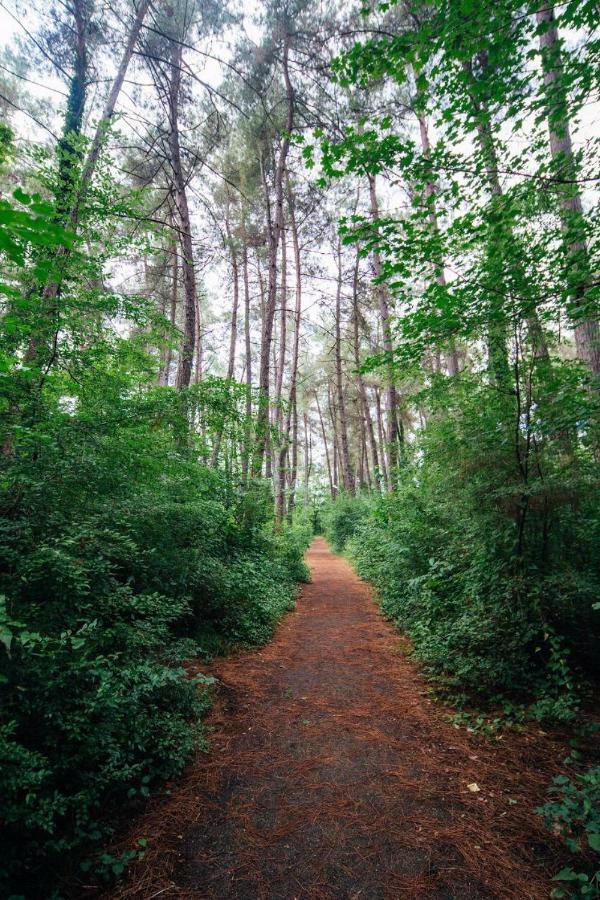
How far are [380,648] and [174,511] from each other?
3304mm

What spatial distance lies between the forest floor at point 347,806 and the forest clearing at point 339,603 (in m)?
0.02

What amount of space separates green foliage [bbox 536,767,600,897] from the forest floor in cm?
8

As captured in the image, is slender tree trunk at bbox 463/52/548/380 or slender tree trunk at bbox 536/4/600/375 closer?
slender tree trunk at bbox 536/4/600/375

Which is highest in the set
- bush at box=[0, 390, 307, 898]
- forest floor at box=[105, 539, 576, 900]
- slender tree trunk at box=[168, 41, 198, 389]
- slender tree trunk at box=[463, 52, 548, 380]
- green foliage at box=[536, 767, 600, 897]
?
slender tree trunk at box=[168, 41, 198, 389]

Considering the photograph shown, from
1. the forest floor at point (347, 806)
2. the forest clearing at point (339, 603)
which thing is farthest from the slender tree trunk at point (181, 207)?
the forest floor at point (347, 806)

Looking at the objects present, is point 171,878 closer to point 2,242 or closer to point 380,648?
point 2,242

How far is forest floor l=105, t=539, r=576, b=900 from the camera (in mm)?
1782

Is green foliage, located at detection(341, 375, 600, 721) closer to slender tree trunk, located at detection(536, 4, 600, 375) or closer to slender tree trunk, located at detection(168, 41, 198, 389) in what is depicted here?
slender tree trunk, located at detection(536, 4, 600, 375)

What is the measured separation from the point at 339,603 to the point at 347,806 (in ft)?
16.6

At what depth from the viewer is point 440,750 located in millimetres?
2773

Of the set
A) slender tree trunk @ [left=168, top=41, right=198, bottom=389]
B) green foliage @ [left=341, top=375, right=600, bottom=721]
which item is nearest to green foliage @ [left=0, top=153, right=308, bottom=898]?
slender tree trunk @ [left=168, top=41, right=198, bottom=389]

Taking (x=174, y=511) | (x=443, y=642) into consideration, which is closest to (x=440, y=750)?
(x=443, y=642)

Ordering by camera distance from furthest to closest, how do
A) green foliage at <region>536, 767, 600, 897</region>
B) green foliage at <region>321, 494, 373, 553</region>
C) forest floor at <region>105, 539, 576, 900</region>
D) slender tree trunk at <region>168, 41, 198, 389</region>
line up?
green foliage at <region>321, 494, 373, 553</region>, slender tree trunk at <region>168, 41, 198, 389</region>, forest floor at <region>105, 539, 576, 900</region>, green foliage at <region>536, 767, 600, 897</region>

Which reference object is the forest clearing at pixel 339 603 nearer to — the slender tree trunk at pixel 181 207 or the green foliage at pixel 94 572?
the green foliage at pixel 94 572
